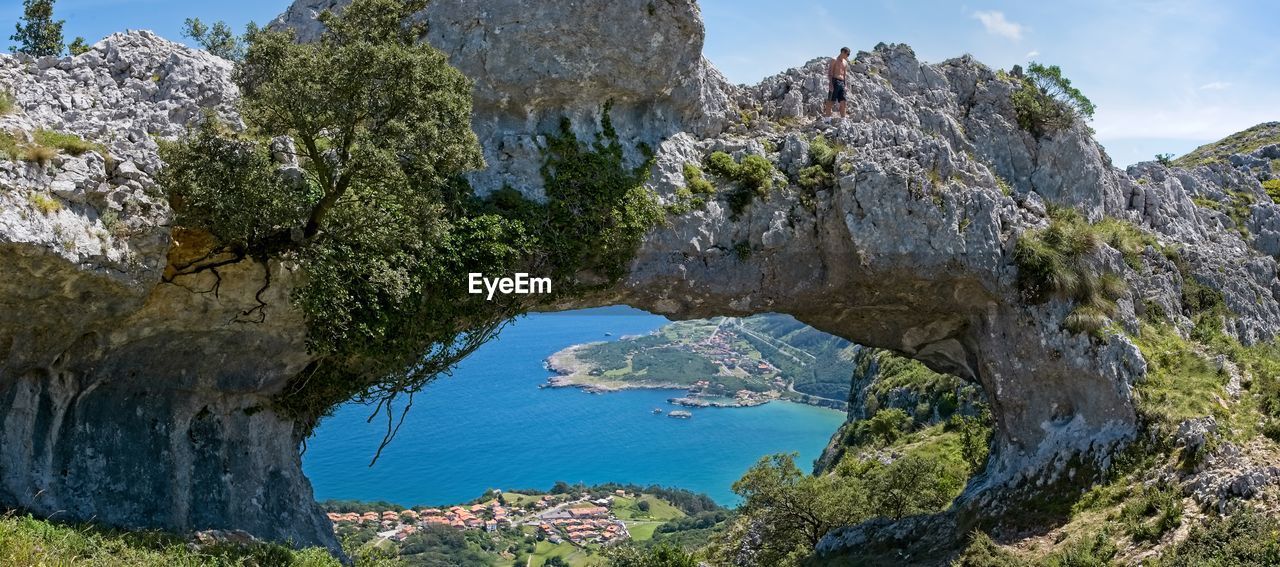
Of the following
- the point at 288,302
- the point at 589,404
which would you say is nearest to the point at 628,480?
the point at 589,404

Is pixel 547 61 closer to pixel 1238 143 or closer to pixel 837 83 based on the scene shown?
pixel 837 83

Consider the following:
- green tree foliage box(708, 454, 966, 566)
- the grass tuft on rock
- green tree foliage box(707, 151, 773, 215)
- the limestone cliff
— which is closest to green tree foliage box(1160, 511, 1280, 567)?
the limestone cliff

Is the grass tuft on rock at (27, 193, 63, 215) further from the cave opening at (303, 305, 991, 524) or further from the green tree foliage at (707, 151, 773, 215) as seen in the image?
the cave opening at (303, 305, 991, 524)

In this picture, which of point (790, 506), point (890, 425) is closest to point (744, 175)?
point (790, 506)

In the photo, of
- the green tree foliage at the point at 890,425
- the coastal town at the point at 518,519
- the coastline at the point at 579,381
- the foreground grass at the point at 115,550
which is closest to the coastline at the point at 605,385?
the coastline at the point at 579,381

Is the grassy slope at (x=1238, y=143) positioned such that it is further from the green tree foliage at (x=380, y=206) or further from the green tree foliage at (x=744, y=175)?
the green tree foliage at (x=380, y=206)
